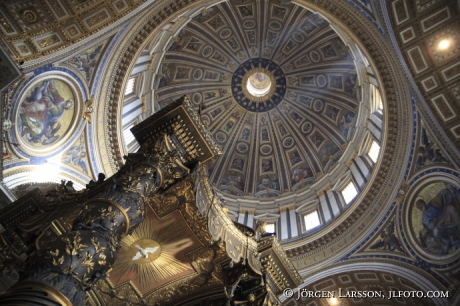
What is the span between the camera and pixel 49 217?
7.34m

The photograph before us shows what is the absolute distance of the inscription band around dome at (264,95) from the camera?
21938 mm

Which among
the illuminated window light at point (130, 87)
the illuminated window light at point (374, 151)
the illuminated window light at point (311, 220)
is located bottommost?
the illuminated window light at point (311, 220)

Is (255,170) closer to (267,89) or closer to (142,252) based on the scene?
(267,89)

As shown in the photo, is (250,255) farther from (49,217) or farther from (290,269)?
(49,217)

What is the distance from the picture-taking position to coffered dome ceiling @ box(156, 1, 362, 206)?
19.1 metres

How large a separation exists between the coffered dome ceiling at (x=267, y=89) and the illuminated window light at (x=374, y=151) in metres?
2.35

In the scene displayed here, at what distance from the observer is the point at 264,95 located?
22469 millimetres

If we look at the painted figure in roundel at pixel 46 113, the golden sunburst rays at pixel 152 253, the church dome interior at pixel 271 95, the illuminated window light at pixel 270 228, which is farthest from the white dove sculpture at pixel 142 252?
the church dome interior at pixel 271 95

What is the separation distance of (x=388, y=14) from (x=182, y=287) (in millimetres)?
8721

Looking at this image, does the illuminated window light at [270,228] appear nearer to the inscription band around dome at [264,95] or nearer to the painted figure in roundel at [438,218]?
the painted figure in roundel at [438,218]

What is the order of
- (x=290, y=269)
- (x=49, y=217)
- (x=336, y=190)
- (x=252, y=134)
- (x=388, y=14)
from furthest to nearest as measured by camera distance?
(x=252, y=134) < (x=336, y=190) < (x=388, y=14) < (x=290, y=269) < (x=49, y=217)

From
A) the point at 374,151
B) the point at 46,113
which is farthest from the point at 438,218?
the point at 46,113

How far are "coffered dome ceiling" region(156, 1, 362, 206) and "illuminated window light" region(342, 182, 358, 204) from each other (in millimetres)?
1800

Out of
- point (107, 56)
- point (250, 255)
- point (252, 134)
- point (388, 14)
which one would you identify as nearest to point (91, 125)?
point (107, 56)
